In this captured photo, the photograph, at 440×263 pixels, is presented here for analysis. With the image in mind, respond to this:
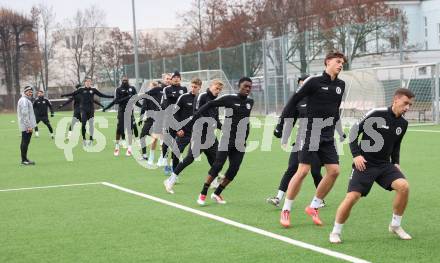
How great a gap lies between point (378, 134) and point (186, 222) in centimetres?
291

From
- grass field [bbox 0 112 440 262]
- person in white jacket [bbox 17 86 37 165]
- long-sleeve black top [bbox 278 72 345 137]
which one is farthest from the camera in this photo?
person in white jacket [bbox 17 86 37 165]

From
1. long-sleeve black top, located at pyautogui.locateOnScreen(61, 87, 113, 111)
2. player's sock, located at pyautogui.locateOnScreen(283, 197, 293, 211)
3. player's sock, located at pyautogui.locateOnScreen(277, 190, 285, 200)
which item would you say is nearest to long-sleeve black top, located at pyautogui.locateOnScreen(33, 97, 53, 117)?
long-sleeve black top, located at pyautogui.locateOnScreen(61, 87, 113, 111)

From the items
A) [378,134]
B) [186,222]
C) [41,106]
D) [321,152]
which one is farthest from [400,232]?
[41,106]

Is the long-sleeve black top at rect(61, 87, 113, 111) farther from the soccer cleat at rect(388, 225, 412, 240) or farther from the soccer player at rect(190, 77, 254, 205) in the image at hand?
the soccer cleat at rect(388, 225, 412, 240)

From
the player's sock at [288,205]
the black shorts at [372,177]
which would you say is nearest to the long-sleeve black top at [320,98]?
the player's sock at [288,205]

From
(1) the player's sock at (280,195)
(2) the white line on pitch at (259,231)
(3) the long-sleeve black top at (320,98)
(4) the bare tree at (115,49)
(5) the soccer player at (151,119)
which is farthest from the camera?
(4) the bare tree at (115,49)

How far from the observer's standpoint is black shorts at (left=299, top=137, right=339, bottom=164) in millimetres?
9070

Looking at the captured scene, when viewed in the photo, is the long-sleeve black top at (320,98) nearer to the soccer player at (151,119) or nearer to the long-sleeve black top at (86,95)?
the soccer player at (151,119)

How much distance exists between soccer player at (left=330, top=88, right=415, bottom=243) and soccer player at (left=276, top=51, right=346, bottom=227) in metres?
1.13

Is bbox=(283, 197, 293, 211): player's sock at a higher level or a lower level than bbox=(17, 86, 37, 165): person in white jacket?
lower

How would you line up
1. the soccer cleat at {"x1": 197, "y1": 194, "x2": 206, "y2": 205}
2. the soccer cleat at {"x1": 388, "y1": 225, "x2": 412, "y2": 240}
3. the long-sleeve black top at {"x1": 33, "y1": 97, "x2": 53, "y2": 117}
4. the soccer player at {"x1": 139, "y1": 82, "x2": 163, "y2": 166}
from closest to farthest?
the soccer cleat at {"x1": 388, "y1": 225, "x2": 412, "y2": 240} < the soccer cleat at {"x1": 197, "y1": 194, "x2": 206, "y2": 205} < the soccer player at {"x1": 139, "y1": 82, "x2": 163, "y2": 166} < the long-sleeve black top at {"x1": 33, "y1": 97, "x2": 53, "y2": 117}

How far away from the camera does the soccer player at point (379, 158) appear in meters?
7.73

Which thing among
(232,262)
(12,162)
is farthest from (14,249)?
(12,162)

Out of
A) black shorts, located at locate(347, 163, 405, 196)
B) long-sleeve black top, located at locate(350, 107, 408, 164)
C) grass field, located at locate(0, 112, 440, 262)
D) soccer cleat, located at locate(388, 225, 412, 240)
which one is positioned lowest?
grass field, located at locate(0, 112, 440, 262)
